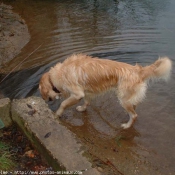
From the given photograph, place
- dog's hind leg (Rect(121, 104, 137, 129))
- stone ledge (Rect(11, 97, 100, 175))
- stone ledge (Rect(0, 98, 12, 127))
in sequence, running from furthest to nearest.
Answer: dog's hind leg (Rect(121, 104, 137, 129)) < stone ledge (Rect(0, 98, 12, 127)) < stone ledge (Rect(11, 97, 100, 175))

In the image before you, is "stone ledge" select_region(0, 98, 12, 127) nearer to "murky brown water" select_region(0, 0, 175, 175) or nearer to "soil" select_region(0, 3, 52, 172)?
"soil" select_region(0, 3, 52, 172)

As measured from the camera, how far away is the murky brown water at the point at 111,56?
4.05 meters

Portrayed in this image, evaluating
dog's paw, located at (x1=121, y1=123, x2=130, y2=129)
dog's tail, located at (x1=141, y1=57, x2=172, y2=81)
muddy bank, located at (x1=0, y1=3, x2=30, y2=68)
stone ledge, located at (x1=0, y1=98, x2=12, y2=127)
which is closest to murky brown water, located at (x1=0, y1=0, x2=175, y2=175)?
dog's paw, located at (x1=121, y1=123, x2=130, y2=129)

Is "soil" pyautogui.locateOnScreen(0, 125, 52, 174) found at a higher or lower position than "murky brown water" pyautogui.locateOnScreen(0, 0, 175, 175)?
higher

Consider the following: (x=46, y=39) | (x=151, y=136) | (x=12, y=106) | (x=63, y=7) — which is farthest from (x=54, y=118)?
(x=63, y=7)

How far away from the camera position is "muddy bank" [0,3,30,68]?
24.6 ft

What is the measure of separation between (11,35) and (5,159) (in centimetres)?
658

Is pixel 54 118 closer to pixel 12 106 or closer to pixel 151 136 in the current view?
pixel 12 106

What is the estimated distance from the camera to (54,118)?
367 cm

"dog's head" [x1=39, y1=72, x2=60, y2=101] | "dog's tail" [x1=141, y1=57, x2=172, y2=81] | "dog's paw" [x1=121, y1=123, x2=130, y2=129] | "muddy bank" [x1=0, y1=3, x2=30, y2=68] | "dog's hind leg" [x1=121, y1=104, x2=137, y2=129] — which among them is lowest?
"dog's paw" [x1=121, y1=123, x2=130, y2=129]

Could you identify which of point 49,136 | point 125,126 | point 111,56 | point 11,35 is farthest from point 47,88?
point 11,35

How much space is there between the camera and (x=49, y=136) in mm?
3344

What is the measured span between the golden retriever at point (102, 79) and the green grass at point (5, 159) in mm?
1566

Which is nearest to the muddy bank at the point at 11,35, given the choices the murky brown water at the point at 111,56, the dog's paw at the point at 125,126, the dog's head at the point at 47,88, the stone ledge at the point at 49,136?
the murky brown water at the point at 111,56
